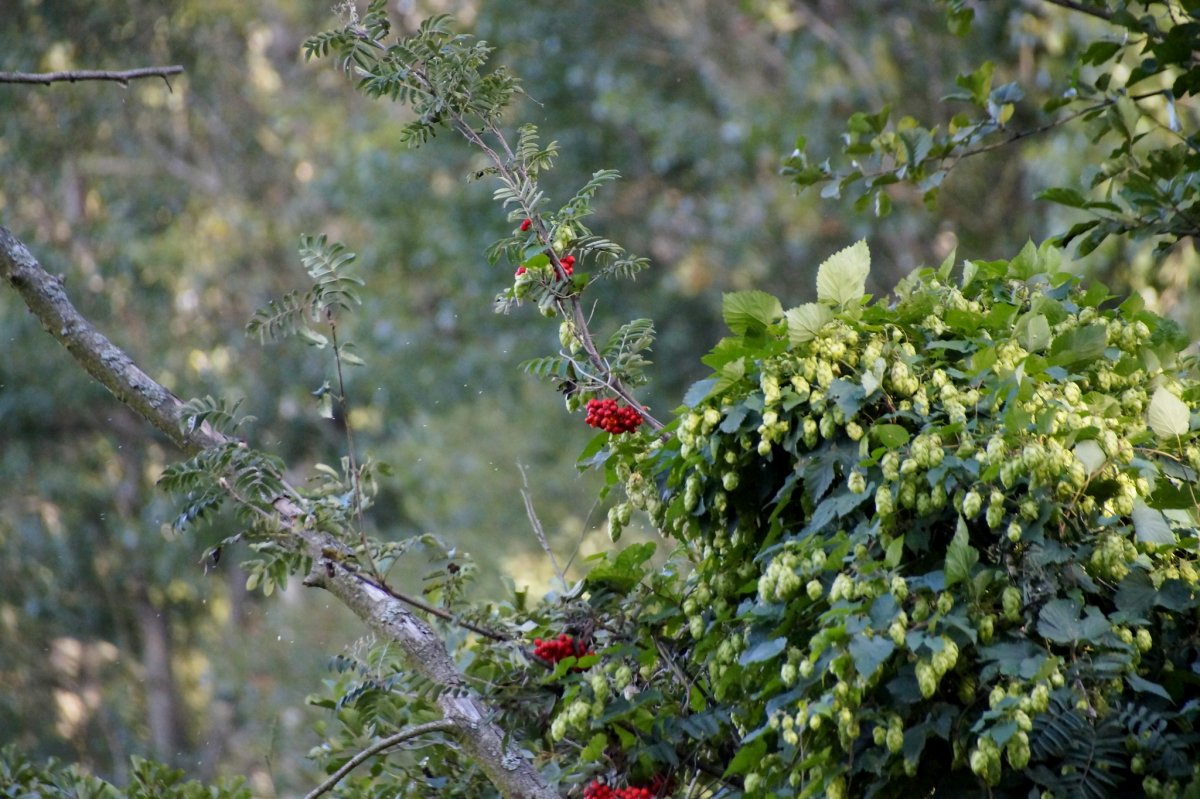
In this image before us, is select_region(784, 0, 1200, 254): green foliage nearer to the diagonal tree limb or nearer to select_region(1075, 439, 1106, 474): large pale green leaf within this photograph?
select_region(1075, 439, 1106, 474): large pale green leaf

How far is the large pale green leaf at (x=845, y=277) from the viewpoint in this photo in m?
1.93

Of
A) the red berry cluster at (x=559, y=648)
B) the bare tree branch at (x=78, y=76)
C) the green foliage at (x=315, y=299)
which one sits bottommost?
the red berry cluster at (x=559, y=648)

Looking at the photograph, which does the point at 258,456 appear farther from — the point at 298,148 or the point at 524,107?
the point at 298,148

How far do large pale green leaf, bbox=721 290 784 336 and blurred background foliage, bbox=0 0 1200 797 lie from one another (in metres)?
6.75

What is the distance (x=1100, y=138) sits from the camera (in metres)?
2.26

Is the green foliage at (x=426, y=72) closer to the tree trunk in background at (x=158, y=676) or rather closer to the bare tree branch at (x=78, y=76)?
the bare tree branch at (x=78, y=76)

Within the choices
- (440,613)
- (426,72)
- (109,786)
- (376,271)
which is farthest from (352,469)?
(376,271)

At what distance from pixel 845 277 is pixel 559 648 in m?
0.76

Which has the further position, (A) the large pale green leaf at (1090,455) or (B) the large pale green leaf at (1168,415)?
(B) the large pale green leaf at (1168,415)

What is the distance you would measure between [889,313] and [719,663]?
1.87 ft

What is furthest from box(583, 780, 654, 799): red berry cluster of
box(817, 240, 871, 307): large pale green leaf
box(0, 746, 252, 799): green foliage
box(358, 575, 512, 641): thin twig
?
box(0, 746, 252, 799): green foliage

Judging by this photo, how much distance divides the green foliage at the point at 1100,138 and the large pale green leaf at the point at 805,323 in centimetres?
43

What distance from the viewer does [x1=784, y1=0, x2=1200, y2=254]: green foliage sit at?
2035 millimetres

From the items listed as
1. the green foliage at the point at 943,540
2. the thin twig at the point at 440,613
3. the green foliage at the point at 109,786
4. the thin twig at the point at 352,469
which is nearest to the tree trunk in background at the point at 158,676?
the green foliage at the point at 109,786
